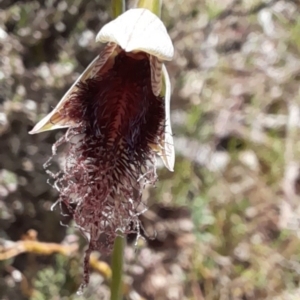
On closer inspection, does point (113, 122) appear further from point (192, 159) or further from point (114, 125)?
point (192, 159)

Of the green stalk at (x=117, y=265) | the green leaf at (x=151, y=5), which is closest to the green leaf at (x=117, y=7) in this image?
the green leaf at (x=151, y=5)

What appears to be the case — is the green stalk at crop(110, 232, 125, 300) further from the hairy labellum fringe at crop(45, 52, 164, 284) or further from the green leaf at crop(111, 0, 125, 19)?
the green leaf at crop(111, 0, 125, 19)

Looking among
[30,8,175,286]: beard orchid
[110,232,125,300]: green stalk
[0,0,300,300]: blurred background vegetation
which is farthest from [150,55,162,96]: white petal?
[0,0,300,300]: blurred background vegetation

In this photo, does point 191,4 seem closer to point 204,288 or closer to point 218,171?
point 218,171

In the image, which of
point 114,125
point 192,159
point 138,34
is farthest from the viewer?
point 192,159

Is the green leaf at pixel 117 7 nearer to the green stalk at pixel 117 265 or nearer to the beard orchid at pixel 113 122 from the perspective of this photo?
the beard orchid at pixel 113 122

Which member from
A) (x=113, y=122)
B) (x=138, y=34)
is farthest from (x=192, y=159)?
(x=138, y=34)
